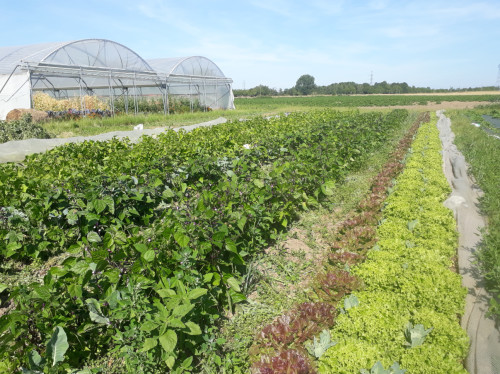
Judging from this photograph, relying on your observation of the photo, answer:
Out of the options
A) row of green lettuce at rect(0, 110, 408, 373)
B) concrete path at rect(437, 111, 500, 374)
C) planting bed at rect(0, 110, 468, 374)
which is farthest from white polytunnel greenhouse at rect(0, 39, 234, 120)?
concrete path at rect(437, 111, 500, 374)

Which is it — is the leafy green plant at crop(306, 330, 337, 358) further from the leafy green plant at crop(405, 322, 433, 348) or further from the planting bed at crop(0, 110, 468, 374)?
the leafy green plant at crop(405, 322, 433, 348)

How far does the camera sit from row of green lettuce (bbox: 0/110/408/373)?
200 centimetres

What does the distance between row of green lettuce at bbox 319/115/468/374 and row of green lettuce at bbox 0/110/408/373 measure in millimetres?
948

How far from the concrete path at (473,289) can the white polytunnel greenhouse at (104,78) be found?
602 inches

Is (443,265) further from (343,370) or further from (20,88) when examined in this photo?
(20,88)

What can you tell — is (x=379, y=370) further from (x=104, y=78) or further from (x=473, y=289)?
(x=104, y=78)

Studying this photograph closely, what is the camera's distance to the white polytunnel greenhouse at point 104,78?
13.1 meters

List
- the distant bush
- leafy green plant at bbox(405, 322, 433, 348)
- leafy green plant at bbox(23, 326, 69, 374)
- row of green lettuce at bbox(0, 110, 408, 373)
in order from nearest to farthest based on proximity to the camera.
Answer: leafy green plant at bbox(23, 326, 69, 374) < row of green lettuce at bbox(0, 110, 408, 373) < leafy green plant at bbox(405, 322, 433, 348) < the distant bush

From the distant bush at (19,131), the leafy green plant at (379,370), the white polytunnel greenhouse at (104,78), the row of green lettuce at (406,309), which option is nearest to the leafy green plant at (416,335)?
the row of green lettuce at (406,309)

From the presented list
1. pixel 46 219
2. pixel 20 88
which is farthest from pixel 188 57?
pixel 46 219

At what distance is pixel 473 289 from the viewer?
3.27m

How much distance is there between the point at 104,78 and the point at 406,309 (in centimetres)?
1980

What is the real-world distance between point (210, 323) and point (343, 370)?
109 cm

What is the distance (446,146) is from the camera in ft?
38.9
